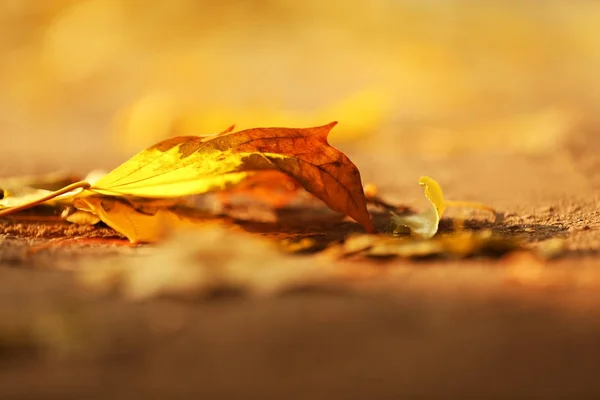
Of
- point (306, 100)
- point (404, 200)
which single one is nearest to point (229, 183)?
point (404, 200)

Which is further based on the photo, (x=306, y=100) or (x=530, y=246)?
(x=306, y=100)

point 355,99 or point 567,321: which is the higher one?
point 355,99

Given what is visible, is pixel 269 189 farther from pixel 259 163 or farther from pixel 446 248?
pixel 446 248

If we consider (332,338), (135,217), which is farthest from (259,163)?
(332,338)

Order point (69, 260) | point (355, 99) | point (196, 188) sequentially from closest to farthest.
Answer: point (69, 260) → point (196, 188) → point (355, 99)

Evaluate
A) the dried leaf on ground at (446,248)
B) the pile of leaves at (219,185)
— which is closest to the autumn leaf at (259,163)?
the pile of leaves at (219,185)

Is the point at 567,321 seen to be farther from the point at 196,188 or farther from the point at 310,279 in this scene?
the point at 196,188

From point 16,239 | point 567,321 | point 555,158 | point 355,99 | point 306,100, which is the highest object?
point 306,100
